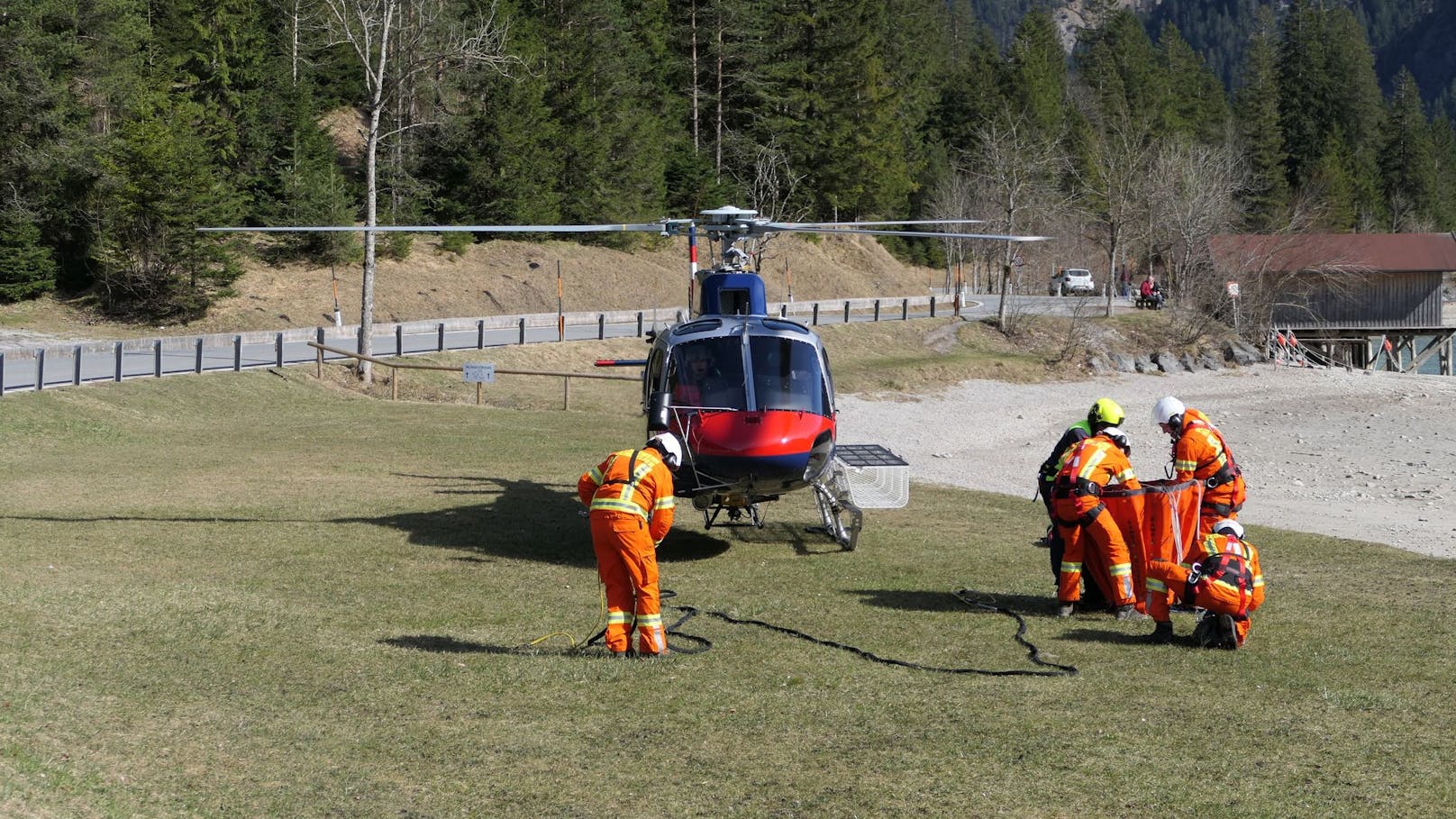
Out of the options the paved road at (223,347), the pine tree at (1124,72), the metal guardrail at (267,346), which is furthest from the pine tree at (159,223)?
the pine tree at (1124,72)

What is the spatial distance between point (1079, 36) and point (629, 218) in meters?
77.4

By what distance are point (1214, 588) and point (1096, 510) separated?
1334 millimetres

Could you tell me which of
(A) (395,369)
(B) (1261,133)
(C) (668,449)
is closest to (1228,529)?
(C) (668,449)

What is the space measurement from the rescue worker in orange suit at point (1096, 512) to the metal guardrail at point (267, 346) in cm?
772

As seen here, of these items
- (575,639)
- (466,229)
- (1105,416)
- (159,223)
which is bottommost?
(575,639)

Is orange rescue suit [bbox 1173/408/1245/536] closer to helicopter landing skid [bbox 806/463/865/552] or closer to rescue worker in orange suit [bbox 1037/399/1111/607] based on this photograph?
rescue worker in orange suit [bbox 1037/399/1111/607]

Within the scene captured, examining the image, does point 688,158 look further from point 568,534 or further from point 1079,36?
point 1079,36

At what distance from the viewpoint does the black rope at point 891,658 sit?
1005cm

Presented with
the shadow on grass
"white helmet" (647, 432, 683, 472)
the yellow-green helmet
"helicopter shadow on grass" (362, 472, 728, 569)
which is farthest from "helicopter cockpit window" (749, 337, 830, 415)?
the shadow on grass

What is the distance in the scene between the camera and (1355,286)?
63.6 metres

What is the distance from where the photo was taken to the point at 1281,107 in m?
126

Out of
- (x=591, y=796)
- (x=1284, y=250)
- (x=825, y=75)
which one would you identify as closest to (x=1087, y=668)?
(x=591, y=796)

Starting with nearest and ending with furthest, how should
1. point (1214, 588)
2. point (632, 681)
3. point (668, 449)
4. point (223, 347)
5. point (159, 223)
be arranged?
1. point (632, 681)
2. point (1214, 588)
3. point (668, 449)
4. point (223, 347)
5. point (159, 223)

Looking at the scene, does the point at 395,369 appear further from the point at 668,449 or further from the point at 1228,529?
the point at 1228,529
